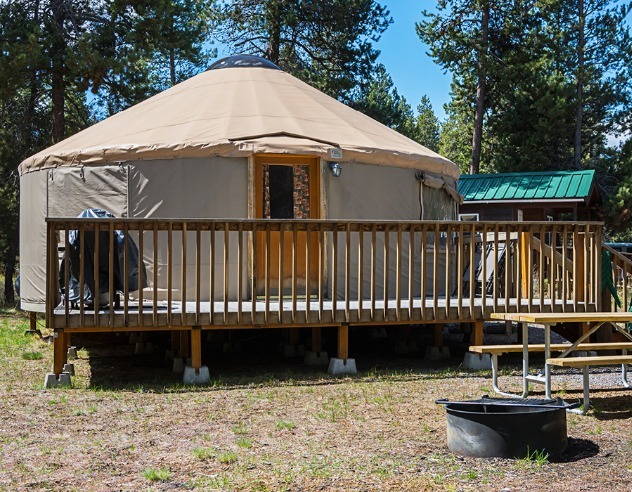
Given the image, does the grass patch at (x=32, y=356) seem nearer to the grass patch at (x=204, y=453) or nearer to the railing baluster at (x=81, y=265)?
the railing baluster at (x=81, y=265)

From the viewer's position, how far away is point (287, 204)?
9539 millimetres

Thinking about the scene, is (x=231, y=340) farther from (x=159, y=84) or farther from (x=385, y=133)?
(x=159, y=84)

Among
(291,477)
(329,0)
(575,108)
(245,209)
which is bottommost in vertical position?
(291,477)

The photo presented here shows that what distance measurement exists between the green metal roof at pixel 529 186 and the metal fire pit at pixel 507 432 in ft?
47.1

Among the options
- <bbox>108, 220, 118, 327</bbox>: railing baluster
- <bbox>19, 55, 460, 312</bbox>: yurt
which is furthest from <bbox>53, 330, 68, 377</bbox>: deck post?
<bbox>19, 55, 460, 312</bbox>: yurt

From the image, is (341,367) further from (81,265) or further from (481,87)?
(481,87)

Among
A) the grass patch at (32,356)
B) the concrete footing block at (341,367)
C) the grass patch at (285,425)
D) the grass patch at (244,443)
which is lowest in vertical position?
the grass patch at (244,443)

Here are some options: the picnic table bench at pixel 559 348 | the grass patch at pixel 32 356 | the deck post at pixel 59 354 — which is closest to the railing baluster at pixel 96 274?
the deck post at pixel 59 354

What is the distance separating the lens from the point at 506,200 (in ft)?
62.3

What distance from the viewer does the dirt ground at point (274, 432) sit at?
433 centimetres

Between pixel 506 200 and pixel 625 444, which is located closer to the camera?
pixel 625 444

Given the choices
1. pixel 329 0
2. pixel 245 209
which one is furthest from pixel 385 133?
pixel 329 0

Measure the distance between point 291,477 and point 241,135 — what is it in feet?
17.2

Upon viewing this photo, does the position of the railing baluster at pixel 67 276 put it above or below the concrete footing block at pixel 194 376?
above
